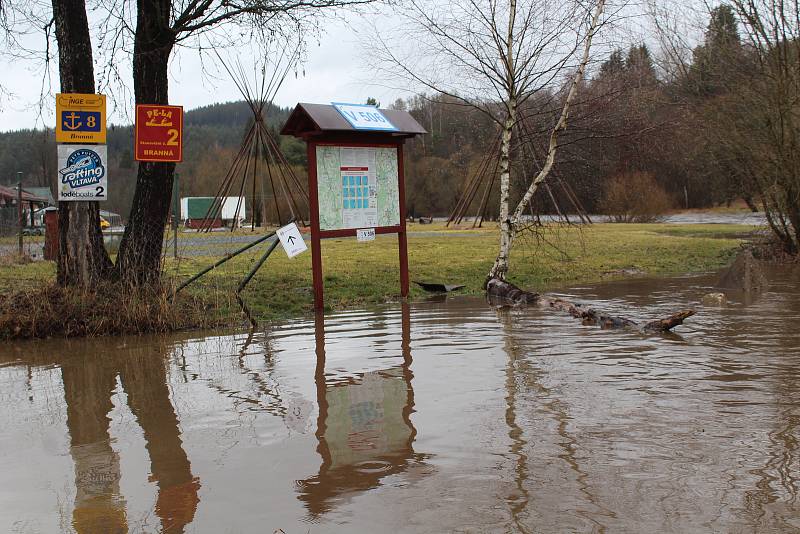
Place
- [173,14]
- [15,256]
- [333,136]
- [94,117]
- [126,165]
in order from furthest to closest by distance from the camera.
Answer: [126,165], [15,256], [333,136], [173,14], [94,117]

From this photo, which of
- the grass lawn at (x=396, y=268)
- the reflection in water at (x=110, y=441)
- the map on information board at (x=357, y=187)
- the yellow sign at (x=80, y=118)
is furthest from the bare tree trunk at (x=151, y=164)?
the reflection in water at (x=110, y=441)

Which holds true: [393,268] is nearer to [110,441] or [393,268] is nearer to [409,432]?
[409,432]

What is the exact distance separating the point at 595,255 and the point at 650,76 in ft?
15.5

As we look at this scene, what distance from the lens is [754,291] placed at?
13.9m

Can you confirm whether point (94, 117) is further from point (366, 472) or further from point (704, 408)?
point (704, 408)

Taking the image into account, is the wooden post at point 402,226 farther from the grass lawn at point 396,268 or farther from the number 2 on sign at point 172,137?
the number 2 on sign at point 172,137

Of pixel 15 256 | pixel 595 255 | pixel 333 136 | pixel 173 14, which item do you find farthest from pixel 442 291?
pixel 15 256

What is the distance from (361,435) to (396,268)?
1178 cm

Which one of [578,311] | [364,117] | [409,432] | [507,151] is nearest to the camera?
[409,432]

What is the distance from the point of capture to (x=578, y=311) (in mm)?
11078

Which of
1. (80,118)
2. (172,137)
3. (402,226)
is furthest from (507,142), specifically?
(80,118)

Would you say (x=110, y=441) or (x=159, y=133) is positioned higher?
(x=159, y=133)

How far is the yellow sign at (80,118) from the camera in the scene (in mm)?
10672

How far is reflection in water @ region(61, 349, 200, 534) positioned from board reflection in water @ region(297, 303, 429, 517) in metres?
0.76
